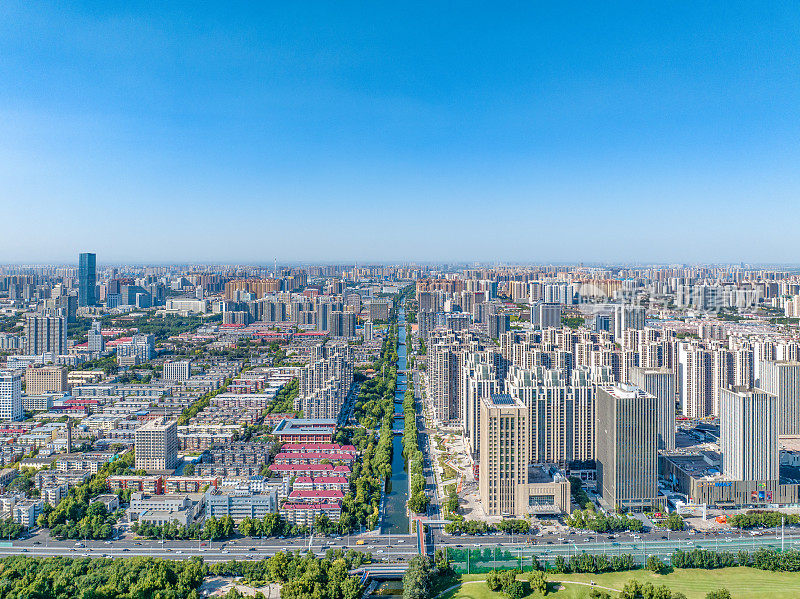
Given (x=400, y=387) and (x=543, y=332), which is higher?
(x=543, y=332)

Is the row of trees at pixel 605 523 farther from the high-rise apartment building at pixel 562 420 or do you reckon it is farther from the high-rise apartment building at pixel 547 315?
the high-rise apartment building at pixel 547 315

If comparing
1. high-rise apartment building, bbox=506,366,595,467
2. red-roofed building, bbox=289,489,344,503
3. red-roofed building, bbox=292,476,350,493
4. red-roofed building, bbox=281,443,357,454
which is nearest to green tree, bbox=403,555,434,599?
red-roofed building, bbox=289,489,344,503

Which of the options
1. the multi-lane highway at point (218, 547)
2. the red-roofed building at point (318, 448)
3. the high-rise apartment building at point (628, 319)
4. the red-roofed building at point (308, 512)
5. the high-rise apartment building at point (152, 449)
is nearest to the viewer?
the multi-lane highway at point (218, 547)

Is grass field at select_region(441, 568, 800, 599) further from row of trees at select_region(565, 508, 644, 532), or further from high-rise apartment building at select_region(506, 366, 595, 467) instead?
high-rise apartment building at select_region(506, 366, 595, 467)

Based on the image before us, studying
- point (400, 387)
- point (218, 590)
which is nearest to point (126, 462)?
point (218, 590)

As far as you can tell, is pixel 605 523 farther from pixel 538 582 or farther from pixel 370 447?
pixel 370 447

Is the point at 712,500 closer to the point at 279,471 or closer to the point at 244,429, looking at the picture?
the point at 279,471

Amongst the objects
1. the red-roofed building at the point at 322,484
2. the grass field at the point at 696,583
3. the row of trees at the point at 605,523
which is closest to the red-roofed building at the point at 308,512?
the red-roofed building at the point at 322,484
